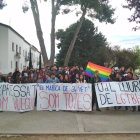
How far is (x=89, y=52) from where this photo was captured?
3534cm

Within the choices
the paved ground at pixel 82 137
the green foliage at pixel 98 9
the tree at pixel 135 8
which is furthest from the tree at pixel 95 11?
the paved ground at pixel 82 137

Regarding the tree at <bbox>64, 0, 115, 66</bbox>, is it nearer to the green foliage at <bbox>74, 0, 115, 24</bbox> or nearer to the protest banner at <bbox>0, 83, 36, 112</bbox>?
the green foliage at <bbox>74, 0, 115, 24</bbox>

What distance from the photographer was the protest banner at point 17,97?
786 centimetres

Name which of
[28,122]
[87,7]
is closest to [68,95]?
[28,122]

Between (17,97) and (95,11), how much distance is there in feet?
43.3

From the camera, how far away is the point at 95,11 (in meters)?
18.4

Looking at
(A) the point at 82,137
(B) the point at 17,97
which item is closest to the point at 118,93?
(A) the point at 82,137

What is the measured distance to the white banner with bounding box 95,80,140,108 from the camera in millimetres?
7793

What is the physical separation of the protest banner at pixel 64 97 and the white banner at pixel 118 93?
459mm

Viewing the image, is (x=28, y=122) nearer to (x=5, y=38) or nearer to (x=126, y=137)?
(x=126, y=137)

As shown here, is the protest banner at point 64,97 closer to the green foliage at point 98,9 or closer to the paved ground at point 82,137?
the paved ground at point 82,137

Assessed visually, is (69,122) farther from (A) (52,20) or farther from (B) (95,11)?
(B) (95,11)

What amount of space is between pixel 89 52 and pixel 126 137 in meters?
30.7

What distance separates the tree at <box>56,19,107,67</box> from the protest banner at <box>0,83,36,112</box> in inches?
1034
